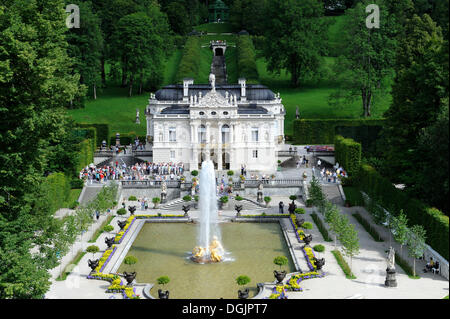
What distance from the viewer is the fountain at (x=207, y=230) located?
45875mm

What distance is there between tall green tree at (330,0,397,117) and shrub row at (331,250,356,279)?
48.3 metres

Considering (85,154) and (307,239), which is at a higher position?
(85,154)

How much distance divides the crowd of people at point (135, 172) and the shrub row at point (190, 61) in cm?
2885

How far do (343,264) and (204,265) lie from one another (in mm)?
9351

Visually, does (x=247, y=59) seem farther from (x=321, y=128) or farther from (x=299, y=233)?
(x=299, y=233)

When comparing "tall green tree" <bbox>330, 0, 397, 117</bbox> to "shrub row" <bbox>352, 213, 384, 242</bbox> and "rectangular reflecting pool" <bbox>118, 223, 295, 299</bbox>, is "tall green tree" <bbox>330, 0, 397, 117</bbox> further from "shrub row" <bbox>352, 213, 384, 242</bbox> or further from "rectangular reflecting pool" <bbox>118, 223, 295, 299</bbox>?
"rectangular reflecting pool" <bbox>118, 223, 295, 299</bbox>

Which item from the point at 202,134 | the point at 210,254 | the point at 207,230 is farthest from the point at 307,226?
the point at 202,134

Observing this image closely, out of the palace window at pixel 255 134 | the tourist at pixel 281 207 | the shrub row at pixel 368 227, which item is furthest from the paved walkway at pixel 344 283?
the palace window at pixel 255 134

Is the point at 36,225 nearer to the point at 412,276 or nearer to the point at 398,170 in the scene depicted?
the point at 412,276

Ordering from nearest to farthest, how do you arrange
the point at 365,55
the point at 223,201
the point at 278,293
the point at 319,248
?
the point at 278,293, the point at 319,248, the point at 223,201, the point at 365,55

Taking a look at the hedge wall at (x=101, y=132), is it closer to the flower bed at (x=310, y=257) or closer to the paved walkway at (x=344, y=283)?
the paved walkway at (x=344, y=283)

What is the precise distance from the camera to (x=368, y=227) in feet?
183

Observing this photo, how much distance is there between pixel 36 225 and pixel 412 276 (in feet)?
77.5

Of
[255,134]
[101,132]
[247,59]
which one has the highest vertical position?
[247,59]
